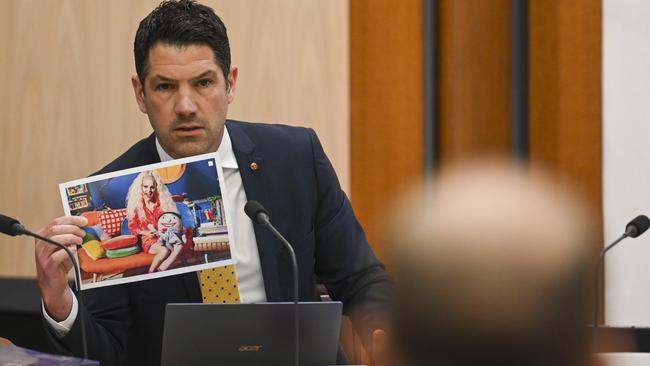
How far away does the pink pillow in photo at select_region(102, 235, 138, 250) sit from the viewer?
1.95 m

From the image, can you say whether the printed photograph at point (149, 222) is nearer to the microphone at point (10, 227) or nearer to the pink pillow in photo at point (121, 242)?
the pink pillow in photo at point (121, 242)

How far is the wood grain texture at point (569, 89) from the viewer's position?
145 inches

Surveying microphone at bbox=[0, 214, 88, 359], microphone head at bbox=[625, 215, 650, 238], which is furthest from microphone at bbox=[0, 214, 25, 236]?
microphone head at bbox=[625, 215, 650, 238]

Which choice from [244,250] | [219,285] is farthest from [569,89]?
[219,285]

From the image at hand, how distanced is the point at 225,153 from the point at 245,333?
2.43 ft

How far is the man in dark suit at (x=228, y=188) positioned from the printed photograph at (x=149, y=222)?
0.66 ft

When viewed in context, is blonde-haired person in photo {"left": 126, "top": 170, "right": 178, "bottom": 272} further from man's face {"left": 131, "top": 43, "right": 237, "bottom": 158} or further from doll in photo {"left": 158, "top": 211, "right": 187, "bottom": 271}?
man's face {"left": 131, "top": 43, "right": 237, "bottom": 158}

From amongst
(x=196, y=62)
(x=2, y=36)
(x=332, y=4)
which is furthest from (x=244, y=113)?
(x=196, y=62)

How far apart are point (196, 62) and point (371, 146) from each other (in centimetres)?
167

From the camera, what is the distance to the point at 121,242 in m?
1.95

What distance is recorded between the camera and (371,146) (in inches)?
Answer: 153

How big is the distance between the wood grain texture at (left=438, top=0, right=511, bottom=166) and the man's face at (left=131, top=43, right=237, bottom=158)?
5.57 ft

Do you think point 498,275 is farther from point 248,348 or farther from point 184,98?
point 184,98

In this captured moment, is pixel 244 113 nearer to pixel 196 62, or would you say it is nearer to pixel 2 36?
pixel 2 36
